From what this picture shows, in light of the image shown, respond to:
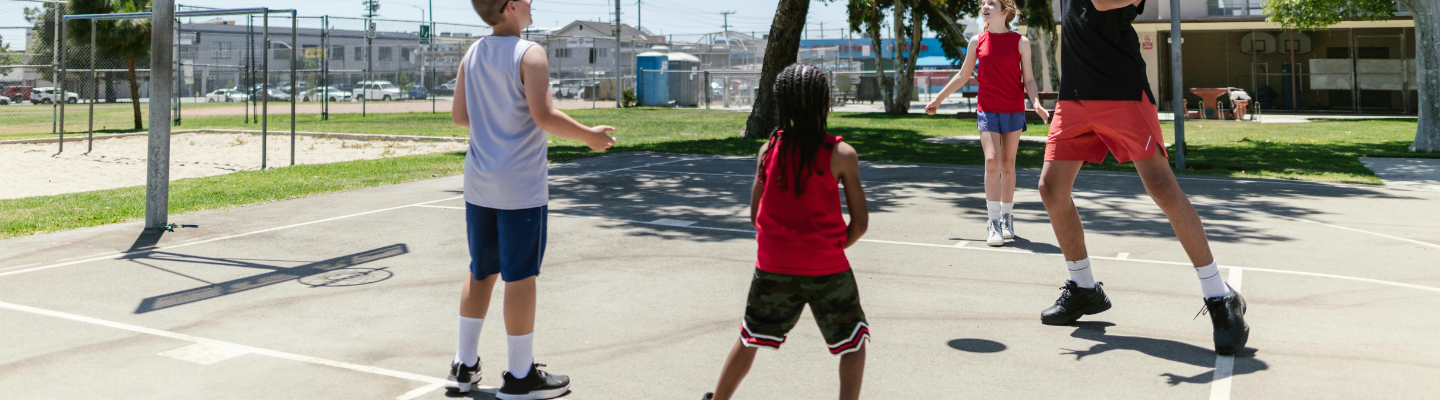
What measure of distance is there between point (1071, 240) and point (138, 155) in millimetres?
16770

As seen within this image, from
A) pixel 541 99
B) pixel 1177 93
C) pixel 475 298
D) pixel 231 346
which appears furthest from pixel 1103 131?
pixel 1177 93

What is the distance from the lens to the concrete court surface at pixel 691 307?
164 inches

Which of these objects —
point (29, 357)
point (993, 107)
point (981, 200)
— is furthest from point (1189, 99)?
point (29, 357)

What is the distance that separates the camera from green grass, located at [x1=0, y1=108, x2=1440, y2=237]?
992cm

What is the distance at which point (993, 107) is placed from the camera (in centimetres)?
751

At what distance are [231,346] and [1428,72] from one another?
57.4 ft

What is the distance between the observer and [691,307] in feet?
18.0

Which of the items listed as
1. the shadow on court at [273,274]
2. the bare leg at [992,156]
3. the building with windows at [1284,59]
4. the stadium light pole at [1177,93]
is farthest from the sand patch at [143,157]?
the building with windows at [1284,59]

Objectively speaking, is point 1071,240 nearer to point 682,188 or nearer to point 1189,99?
point 682,188

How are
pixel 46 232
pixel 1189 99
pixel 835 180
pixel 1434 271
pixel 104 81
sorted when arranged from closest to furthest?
pixel 835 180 < pixel 1434 271 < pixel 46 232 < pixel 104 81 < pixel 1189 99

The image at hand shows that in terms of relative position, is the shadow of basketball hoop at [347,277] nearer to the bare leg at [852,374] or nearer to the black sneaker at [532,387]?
the black sneaker at [532,387]

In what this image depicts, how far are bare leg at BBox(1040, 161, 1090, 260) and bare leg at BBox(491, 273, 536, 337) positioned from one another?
240 cm

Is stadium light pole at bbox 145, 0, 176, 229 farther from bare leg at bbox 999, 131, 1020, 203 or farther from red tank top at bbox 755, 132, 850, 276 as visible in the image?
red tank top at bbox 755, 132, 850, 276

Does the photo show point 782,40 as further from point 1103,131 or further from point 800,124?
point 800,124
